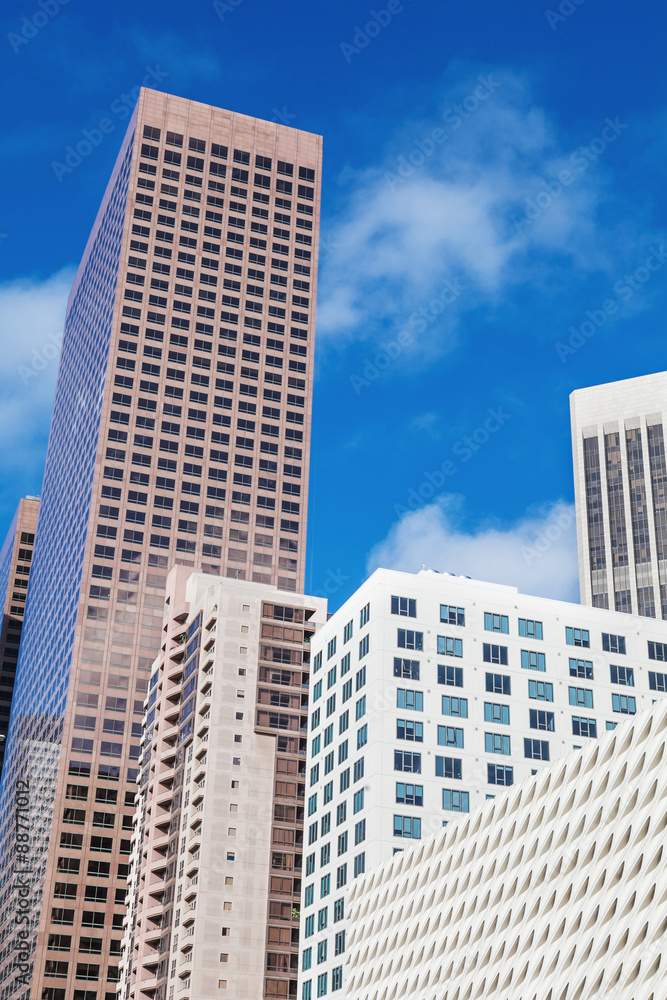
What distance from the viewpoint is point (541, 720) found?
12188 centimetres

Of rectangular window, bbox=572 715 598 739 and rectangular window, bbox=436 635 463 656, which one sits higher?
Result: rectangular window, bbox=436 635 463 656

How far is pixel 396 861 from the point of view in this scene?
10369cm

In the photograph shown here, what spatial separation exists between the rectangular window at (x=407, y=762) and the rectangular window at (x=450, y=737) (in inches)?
116

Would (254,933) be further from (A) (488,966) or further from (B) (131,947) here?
(A) (488,966)

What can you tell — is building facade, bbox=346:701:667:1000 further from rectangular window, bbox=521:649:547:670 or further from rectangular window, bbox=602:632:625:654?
rectangular window, bbox=602:632:625:654

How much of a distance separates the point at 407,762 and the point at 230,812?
37.3 m

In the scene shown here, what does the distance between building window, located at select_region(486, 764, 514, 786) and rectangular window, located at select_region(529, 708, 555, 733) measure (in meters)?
5.07

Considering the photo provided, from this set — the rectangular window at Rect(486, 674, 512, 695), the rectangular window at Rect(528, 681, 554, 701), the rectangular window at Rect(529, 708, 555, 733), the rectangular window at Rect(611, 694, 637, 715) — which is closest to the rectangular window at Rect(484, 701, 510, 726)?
the rectangular window at Rect(486, 674, 512, 695)

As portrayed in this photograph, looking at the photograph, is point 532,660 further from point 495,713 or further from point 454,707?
point 454,707

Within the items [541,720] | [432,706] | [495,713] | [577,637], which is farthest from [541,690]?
[432,706]

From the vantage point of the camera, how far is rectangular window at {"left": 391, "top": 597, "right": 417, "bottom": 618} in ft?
398

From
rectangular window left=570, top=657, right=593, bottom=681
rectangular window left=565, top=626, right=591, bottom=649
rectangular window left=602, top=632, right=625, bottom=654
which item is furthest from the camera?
rectangular window left=602, top=632, right=625, bottom=654

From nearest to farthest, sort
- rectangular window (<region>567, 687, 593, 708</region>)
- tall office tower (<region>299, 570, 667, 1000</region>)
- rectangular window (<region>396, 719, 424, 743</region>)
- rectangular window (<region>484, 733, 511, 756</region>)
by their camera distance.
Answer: tall office tower (<region>299, 570, 667, 1000</region>)
rectangular window (<region>396, 719, 424, 743</region>)
rectangular window (<region>484, 733, 511, 756</region>)
rectangular window (<region>567, 687, 593, 708</region>)

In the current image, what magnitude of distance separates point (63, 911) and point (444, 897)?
379ft
